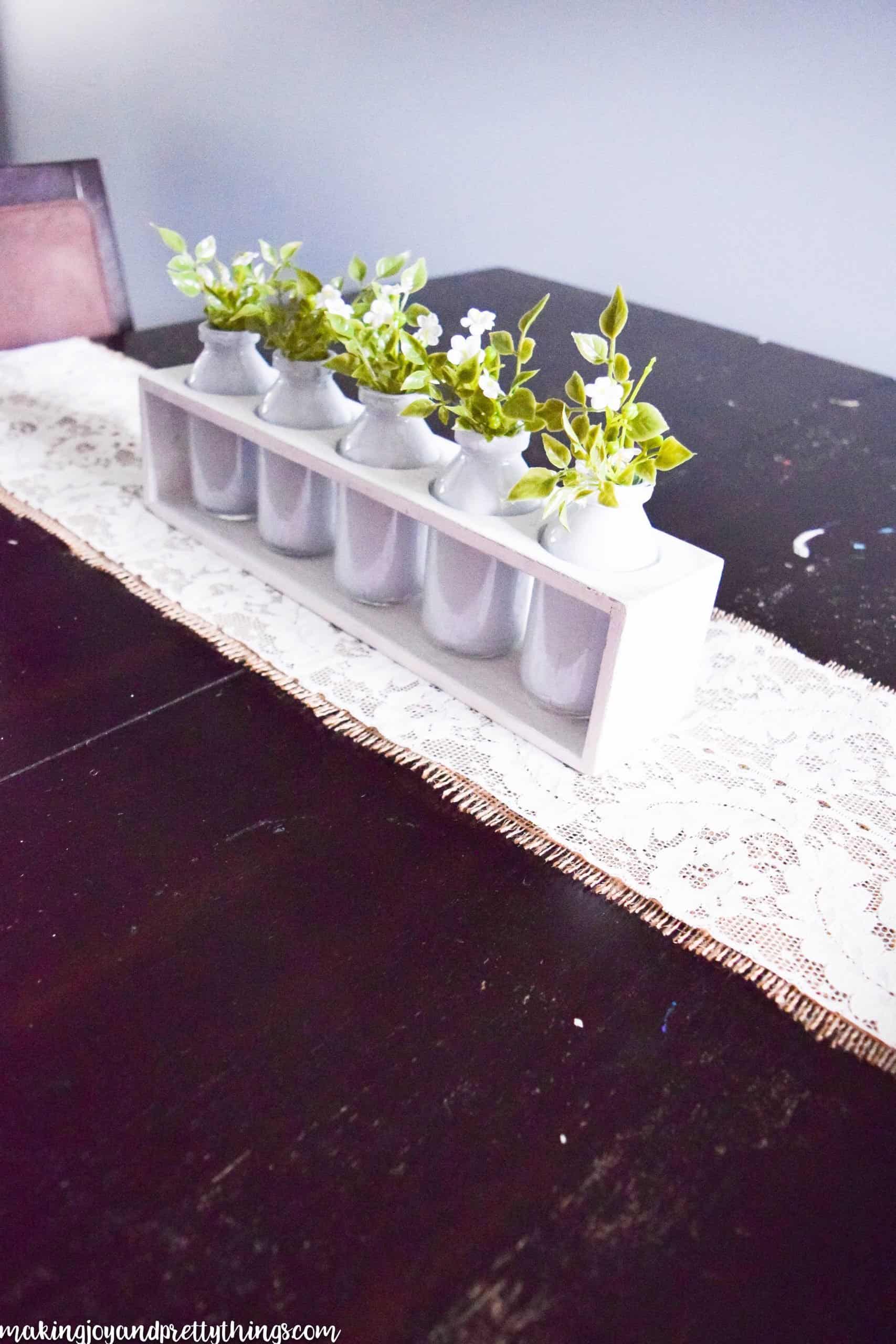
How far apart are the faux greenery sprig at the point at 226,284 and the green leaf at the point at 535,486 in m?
0.34

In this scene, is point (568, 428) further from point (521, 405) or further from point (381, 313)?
point (381, 313)

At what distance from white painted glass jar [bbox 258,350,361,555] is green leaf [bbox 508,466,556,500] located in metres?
0.24

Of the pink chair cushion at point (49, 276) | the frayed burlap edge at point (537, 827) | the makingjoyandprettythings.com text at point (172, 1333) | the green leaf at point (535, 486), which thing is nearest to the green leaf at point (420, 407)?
the green leaf at point (535, 486)

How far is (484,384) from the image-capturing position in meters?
0.79

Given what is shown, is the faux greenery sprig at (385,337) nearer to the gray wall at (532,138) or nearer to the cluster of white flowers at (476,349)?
the cluster of white flowers at (476,349)

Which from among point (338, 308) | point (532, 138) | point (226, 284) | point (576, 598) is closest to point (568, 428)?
point (576, 598)

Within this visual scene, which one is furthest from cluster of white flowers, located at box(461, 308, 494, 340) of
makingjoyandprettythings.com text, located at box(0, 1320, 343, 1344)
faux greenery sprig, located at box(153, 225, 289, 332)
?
makingjoyandprettythings.com text, located at box(0, 1320, 343, 1344)

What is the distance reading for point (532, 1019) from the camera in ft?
Answer: 1.93

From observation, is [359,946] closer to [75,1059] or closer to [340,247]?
[75,1059]

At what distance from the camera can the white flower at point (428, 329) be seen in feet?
2.69

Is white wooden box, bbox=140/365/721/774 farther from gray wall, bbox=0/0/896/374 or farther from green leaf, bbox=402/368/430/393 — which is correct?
gray wall, bbox=0/0/896/374

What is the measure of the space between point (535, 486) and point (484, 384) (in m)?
0.09

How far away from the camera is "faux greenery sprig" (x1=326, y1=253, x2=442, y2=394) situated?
33.3 inches

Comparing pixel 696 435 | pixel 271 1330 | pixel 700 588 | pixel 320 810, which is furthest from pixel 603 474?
pixel 696 435
